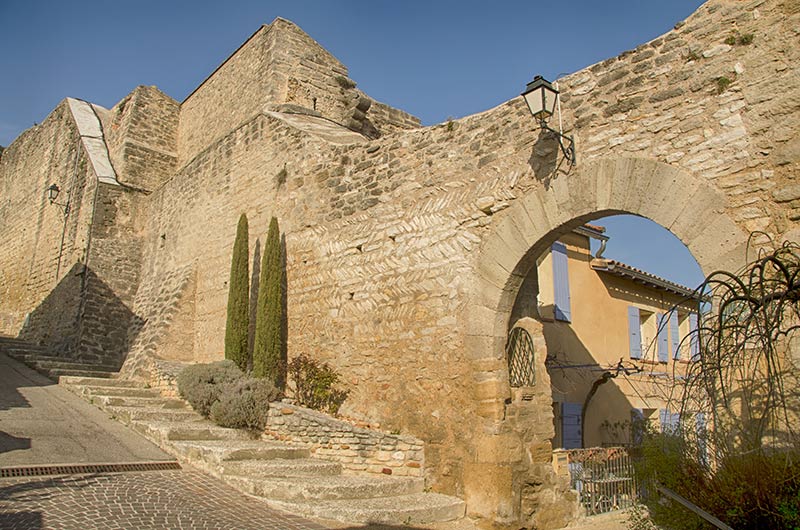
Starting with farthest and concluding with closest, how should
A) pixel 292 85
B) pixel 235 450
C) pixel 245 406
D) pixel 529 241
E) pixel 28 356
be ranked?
pixel 292 85 < pixel 28 356 < pixel 245 406 < pixel 235 450 < pixel 529 241

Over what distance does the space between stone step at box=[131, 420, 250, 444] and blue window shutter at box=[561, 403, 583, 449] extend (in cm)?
599

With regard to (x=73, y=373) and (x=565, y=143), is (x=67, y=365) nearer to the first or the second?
(x=73, y=373)

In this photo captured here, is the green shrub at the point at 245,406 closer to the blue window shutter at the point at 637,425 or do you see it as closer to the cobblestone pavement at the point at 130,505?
the cobblestone pavement at the point at 130,505

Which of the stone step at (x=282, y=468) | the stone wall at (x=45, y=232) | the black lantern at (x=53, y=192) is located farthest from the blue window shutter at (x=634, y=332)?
the black lantern at (x=53, y=192)

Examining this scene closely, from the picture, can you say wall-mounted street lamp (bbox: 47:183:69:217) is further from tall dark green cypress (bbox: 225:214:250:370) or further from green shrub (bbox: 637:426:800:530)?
green shrub (bbox: 637:426:800:530)

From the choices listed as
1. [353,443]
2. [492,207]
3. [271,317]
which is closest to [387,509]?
[353,443]

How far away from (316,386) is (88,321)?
25.3 feet

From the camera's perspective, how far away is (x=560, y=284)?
12.3 m

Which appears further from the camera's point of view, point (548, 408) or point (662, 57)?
point (548, 408)

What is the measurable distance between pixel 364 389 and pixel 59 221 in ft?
40.9

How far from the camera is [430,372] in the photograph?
725 cm

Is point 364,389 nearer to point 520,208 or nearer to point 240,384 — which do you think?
point 240,384

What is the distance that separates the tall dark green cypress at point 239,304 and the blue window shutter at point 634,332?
828cm

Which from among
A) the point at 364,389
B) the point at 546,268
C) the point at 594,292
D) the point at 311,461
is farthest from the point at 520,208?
the point at 594,292
